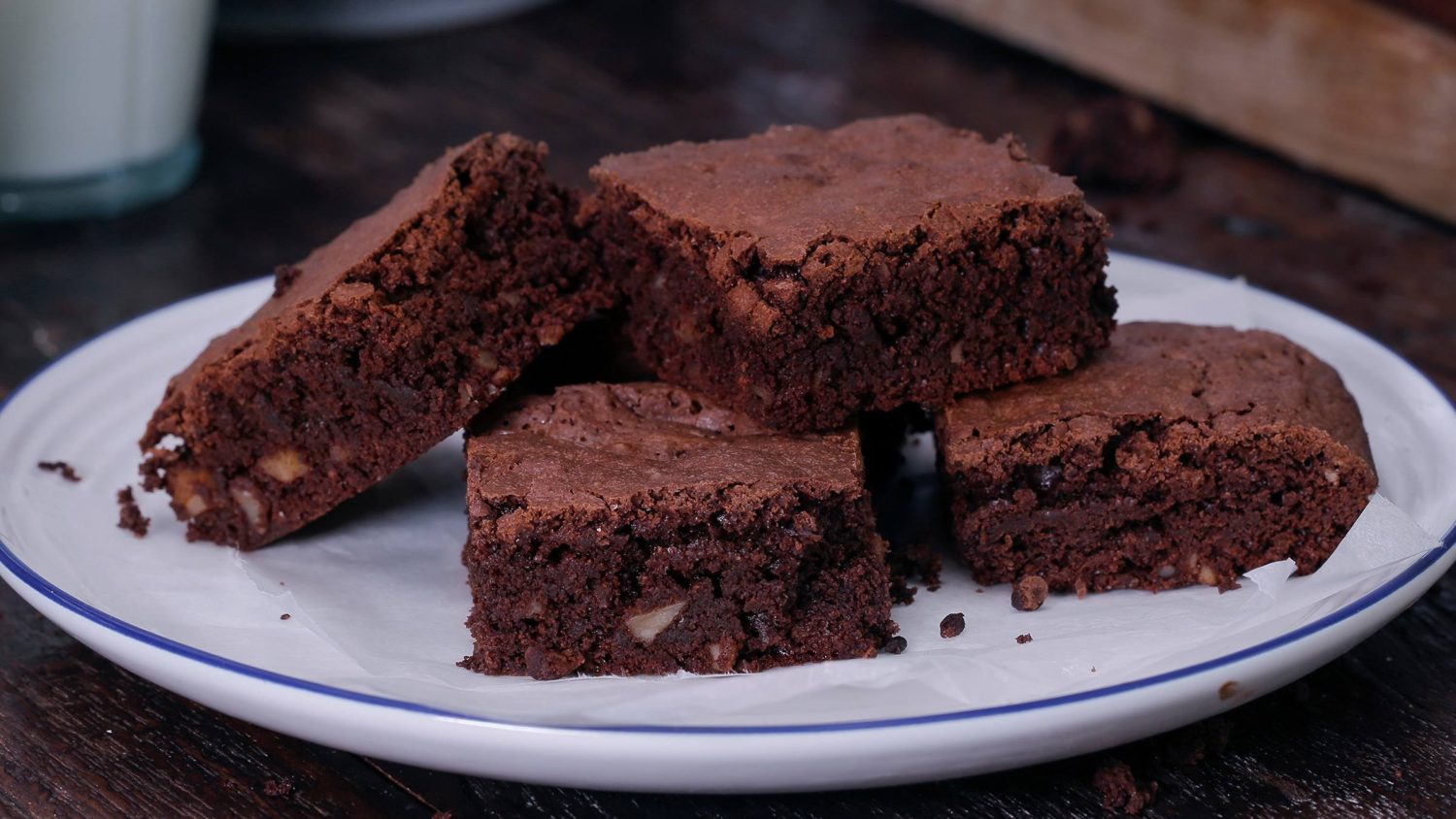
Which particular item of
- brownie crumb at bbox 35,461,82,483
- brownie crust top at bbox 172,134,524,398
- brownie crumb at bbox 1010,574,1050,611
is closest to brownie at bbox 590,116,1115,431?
brownie crust top at bbox 172,134,524,398

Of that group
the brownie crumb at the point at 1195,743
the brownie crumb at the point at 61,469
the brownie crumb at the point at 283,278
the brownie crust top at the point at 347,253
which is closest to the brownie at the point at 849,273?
the brownie crust top at the point at 347,253

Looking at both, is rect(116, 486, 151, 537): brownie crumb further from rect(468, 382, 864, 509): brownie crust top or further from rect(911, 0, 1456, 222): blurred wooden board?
rect(911, 0, 1456, 222): blurred wooden board

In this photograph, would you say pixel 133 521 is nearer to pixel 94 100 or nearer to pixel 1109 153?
pixel 94 100

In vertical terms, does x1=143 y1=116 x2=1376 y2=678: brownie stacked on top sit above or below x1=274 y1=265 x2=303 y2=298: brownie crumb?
above

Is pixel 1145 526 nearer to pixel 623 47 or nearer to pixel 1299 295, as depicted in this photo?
pixel 1299 295

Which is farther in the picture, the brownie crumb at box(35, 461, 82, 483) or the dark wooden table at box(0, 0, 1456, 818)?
the brownie crumb at box(35, 461, 82, 483)

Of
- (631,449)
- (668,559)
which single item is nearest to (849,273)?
(631,449)
